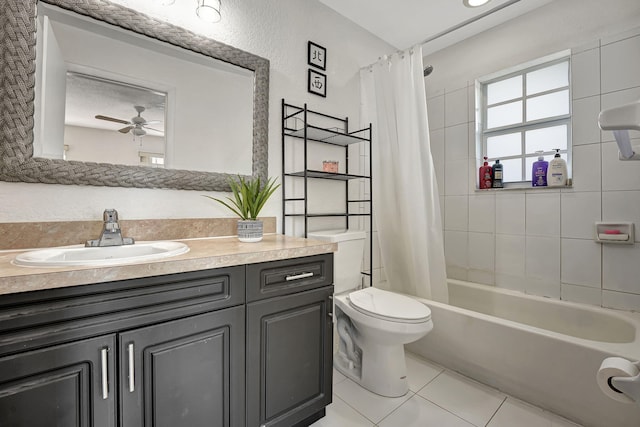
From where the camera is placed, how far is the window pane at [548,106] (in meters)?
1.98

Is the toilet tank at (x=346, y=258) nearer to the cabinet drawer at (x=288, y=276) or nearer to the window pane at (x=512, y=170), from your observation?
the cabinet drawer at (x=288, y=276)

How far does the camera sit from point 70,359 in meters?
0.76

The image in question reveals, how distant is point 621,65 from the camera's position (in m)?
1.65

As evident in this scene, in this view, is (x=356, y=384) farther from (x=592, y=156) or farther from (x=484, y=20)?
(x=484, y=20)

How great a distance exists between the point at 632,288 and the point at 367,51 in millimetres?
2392

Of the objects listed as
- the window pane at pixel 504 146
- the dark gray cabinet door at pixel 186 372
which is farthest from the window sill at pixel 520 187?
the dark gray cabinet door at pixel 186 372

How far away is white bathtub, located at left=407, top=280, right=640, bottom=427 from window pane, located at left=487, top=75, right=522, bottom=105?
61.0 inches

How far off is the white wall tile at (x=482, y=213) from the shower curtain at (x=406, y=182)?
0.61m

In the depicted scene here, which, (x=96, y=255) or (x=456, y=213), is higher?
(x=456, y=213)

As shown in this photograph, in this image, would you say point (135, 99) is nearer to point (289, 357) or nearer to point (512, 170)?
point (289, 357)

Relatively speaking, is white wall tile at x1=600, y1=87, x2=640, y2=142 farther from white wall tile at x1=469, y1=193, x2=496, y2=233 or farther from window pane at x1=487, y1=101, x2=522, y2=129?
white wall tile at x1=469, y1=193, x2=496, y2=233

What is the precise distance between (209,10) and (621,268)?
2750 mm

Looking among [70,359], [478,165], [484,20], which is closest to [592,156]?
[478,165]

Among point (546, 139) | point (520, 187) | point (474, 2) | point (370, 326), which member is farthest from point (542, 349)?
point (474, 2)
